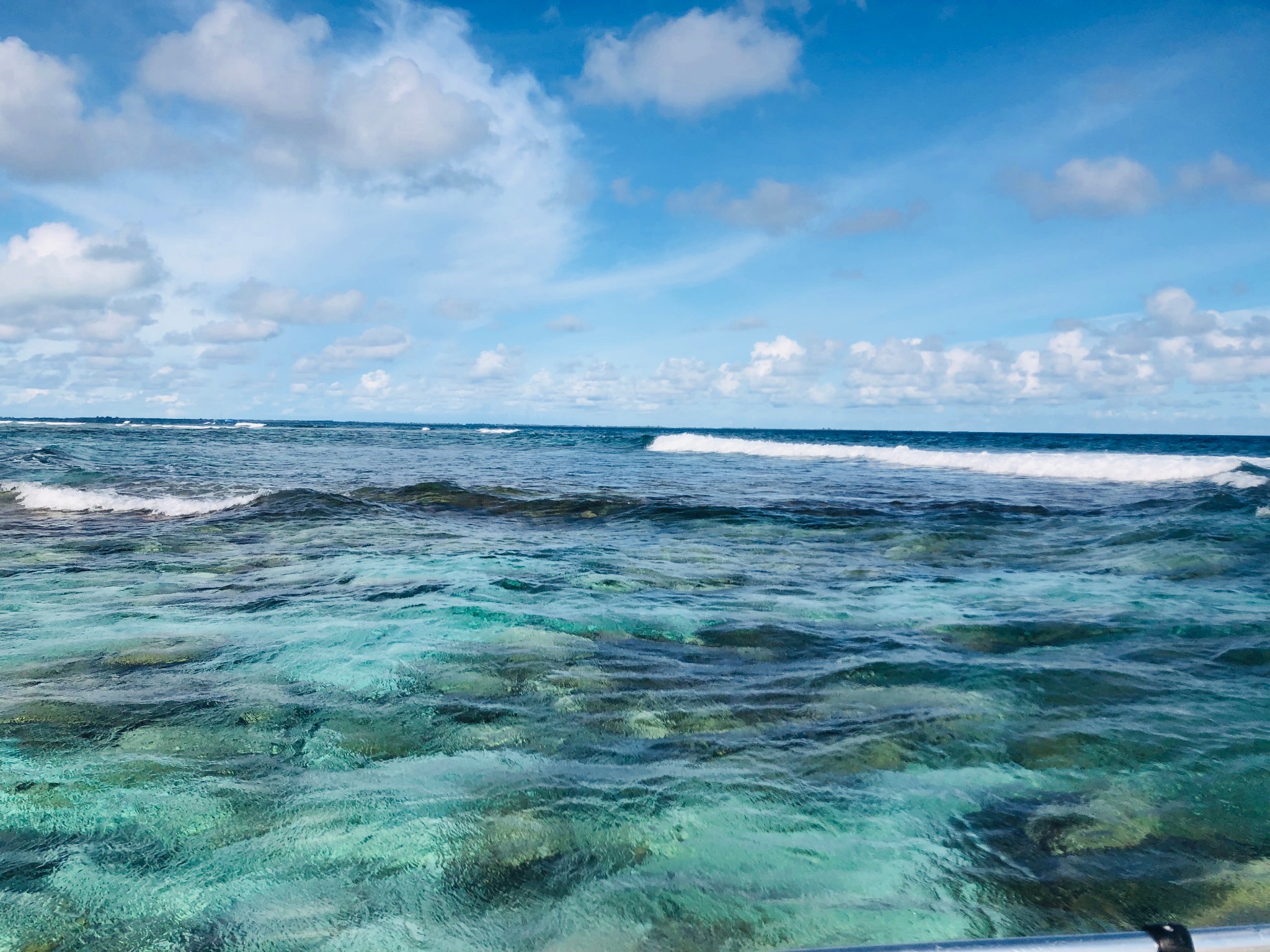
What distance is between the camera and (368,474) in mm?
22453

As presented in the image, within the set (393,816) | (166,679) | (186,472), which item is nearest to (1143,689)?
(393,816)

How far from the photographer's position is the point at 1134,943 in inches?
58.5

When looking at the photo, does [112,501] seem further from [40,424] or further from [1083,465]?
[40,424]

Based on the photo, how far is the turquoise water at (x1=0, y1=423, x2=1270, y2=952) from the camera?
9.21 feet

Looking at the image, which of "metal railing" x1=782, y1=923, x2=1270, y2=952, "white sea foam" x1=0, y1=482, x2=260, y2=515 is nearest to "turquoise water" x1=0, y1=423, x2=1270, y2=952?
"metal railing" x1=782, y1=923, x2=1270, y2=952

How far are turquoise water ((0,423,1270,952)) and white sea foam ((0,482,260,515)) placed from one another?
350 cm

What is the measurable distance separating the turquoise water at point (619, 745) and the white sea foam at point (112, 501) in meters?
3.50

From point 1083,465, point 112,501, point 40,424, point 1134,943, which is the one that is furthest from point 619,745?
point 40,424

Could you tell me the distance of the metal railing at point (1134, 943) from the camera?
58.4 inches

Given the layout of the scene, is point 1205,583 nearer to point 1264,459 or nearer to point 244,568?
point 244,568

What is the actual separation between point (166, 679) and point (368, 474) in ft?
59.4

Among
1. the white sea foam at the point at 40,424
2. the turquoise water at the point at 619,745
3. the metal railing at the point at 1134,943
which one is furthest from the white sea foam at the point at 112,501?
the white sea foam at the point at 40,424

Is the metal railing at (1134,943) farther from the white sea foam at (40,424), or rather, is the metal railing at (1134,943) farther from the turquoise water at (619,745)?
the white sea foam at (40,424)

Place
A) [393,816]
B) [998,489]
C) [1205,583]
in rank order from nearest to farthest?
1. [393,816]
2. [1205,583]
3. [998,489]
